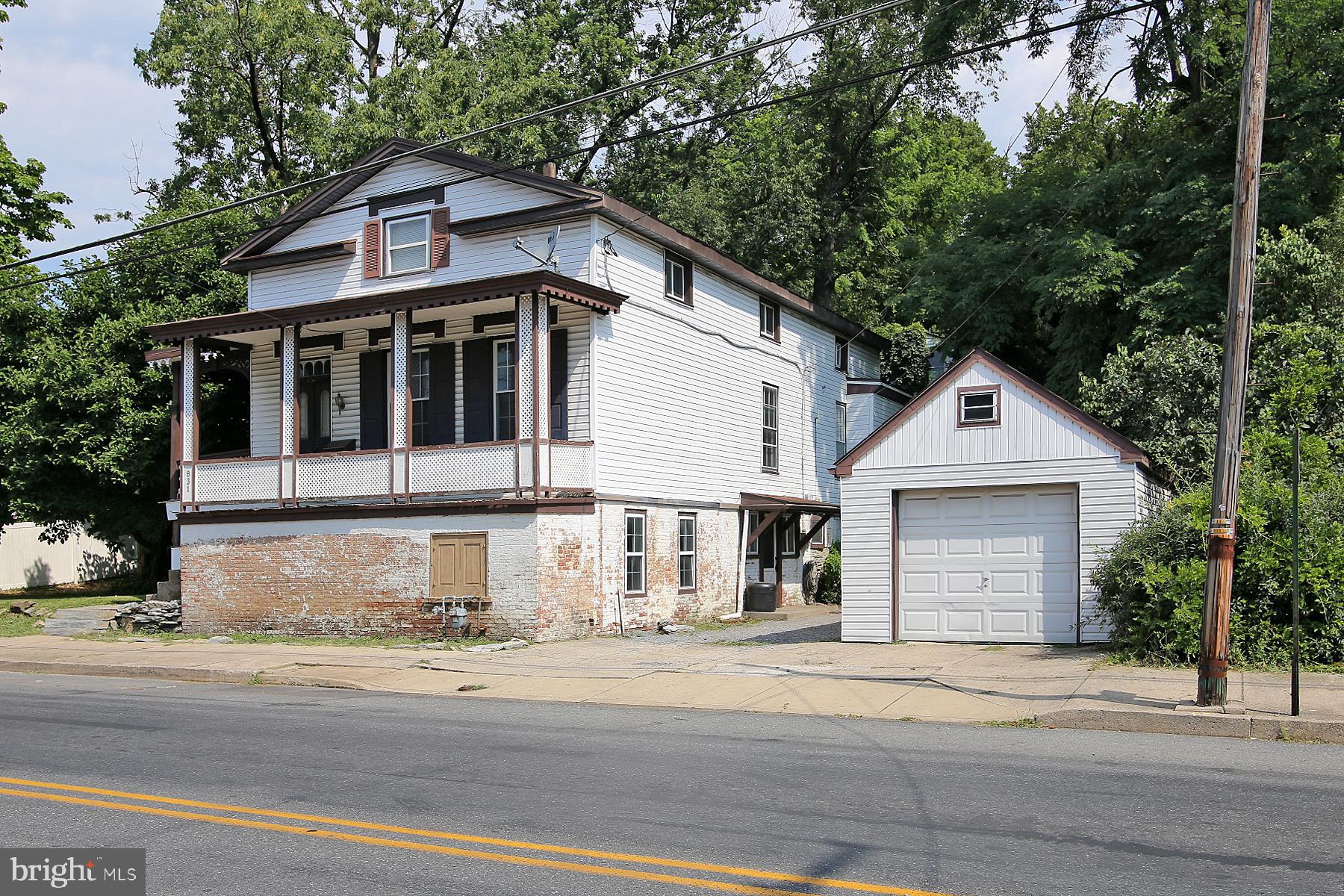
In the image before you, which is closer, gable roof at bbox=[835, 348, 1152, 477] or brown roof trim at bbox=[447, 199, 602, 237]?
gable roof at bbox=[835, 348, 1152, 477]

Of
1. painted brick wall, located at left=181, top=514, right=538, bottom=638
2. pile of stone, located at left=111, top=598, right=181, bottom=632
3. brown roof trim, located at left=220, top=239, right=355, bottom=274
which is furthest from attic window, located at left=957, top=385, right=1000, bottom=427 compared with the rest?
pile of stone, located at left=111, top=598, right=181, bottom=632

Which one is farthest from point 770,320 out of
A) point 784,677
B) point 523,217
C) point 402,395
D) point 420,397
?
point 784,677

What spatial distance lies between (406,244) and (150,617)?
9294 millimetres

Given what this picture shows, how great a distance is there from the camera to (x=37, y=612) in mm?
26328

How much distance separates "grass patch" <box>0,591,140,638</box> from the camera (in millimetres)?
24797

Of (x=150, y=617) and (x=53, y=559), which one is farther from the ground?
(x=53, y=559)

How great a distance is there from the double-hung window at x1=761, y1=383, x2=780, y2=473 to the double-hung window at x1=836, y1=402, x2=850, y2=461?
3715mm

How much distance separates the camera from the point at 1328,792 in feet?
27.7

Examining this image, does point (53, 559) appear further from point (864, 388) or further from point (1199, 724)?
point (1199, 724)

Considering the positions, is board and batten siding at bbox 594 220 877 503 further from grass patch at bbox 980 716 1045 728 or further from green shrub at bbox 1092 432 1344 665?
grass patch at bbox 980 716 1045 728

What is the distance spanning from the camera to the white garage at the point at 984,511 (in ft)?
57.7

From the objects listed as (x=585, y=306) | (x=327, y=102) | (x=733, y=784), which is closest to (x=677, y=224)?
(x=327, y=102)

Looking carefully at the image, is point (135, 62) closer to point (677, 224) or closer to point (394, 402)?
point (677, 224)

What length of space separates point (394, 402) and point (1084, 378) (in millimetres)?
13468
